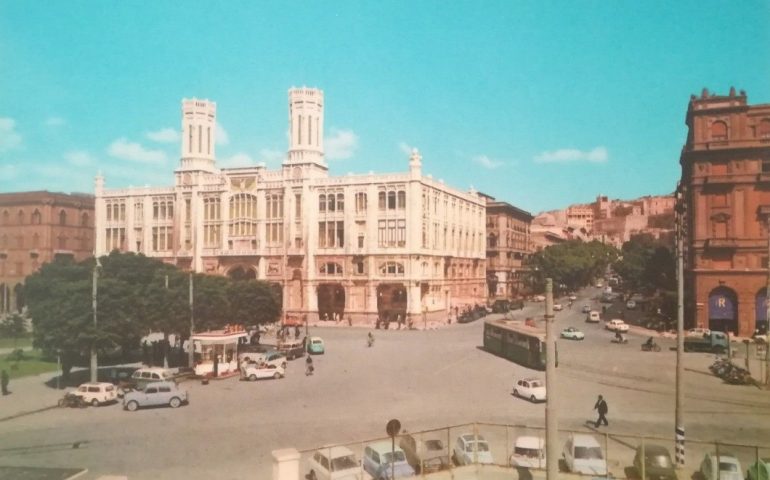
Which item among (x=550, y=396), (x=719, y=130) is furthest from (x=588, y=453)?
(x=719, y=130)

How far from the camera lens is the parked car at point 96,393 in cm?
2778

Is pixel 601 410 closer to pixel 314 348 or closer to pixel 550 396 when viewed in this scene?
pixel 550 396

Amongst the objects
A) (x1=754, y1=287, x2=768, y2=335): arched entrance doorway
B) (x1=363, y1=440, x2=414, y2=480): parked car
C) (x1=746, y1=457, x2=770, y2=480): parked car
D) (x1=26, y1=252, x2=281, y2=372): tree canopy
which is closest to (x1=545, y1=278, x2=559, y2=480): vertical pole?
(x1=363, y1=440, x2=414, y2=480): parked car

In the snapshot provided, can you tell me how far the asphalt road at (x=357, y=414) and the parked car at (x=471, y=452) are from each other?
998 millimetres

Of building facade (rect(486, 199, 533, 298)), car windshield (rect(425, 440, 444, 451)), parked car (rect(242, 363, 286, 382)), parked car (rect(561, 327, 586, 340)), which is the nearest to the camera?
→ car windshield (rect(425, 440, 444, 451))

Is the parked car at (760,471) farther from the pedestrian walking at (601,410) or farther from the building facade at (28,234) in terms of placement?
the building facade at (28,234)

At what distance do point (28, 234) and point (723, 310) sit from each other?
58946 millimetres

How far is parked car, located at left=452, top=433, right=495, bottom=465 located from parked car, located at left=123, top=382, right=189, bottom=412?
15228 millimetres

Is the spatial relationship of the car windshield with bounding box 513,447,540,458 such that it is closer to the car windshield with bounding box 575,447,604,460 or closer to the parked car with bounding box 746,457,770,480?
the car windshield with bounding box 575,447,604,460

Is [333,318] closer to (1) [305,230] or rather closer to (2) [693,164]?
(1) [305,230]

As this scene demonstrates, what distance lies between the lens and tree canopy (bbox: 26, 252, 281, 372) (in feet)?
99.7

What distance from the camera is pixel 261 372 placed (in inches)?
1363

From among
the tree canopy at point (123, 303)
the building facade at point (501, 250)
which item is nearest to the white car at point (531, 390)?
the tree canopy at point (123, 303)

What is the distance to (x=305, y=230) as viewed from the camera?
68938 millimetres
